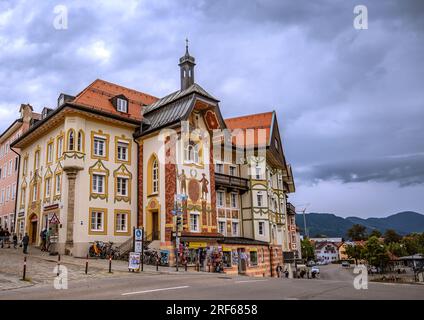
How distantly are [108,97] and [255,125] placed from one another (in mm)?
19562

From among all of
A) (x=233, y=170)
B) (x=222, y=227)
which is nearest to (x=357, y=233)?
(x=233, y=170)

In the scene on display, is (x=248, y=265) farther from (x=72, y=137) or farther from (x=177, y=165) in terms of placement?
(x=72, y=137)

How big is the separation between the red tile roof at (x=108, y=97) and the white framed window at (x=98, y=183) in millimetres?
5299

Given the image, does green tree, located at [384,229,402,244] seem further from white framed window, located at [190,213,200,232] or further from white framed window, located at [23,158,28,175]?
white framed window, located at [23,158,28,175]

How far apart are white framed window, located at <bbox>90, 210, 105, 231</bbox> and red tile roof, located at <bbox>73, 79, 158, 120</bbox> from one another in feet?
26.5

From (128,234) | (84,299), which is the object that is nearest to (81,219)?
(128,234)

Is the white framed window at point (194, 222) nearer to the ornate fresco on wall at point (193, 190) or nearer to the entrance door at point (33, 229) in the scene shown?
the ornate fresco on wall at point (193, 190)

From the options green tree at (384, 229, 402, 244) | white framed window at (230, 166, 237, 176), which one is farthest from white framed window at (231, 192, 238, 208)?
green tree at (384, 229, 402, 244)

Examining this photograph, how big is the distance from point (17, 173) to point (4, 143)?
33.3ft

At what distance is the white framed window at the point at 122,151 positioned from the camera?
114ft

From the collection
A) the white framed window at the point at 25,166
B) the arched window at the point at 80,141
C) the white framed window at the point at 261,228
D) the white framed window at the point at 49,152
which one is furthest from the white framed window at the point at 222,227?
the white framed window at the point at 25,166

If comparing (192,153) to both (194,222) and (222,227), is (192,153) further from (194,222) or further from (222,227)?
(222,227)

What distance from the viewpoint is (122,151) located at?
34.9 m

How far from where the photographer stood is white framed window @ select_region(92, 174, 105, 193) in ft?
106
